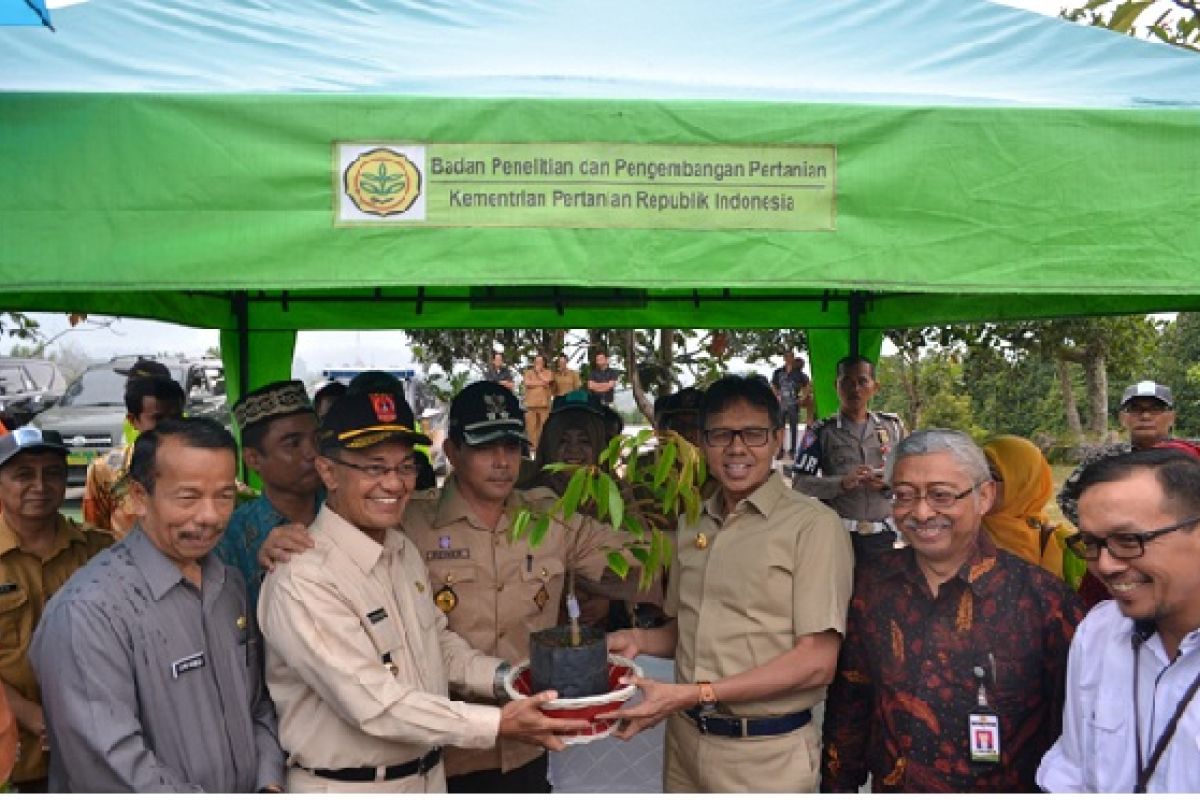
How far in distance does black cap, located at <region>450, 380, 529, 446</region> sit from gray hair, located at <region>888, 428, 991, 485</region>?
994 millimetres

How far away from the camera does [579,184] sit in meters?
1.78

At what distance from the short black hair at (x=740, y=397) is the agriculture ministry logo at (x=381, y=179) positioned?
917 mm

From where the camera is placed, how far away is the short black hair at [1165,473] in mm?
1521

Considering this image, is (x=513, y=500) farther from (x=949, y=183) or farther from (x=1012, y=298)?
(x=1012, y=298)

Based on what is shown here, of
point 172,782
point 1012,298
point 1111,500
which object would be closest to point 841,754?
point 1111,500

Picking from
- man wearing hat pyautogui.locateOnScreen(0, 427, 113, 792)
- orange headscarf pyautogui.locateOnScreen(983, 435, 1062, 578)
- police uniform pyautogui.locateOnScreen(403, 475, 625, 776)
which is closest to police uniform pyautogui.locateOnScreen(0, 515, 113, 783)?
man wearing hat pyautogui.locateOnScreen(0, 427, 113, 792)

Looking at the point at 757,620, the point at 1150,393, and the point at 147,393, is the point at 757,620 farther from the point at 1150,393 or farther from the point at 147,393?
the point at 147,393

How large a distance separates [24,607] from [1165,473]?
2796mm

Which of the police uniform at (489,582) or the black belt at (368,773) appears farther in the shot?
the police uniform at (489,582)

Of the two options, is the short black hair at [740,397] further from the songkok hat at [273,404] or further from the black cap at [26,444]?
the black cap at [26,444]

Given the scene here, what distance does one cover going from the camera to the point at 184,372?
12.2 m

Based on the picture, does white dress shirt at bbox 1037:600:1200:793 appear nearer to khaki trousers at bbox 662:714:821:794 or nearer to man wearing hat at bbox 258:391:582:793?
khaki trousers at bbox 662:714:821:794

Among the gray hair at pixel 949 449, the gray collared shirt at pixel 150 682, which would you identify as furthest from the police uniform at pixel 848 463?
A: the gray collared shirt at pixel 150 682

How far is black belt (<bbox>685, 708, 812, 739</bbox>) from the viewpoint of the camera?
215 centimetres
